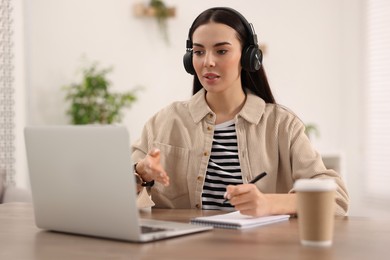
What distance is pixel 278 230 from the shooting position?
144cm

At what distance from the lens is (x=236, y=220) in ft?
4.97

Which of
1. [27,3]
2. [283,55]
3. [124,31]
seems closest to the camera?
[27,3]

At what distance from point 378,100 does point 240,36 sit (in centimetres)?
329

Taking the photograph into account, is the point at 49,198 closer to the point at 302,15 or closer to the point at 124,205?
the point at 124,205

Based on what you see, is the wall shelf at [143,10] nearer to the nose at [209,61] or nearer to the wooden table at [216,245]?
the nose at [209,61]

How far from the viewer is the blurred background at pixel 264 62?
4.46 metres

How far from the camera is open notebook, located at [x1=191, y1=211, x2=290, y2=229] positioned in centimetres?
148

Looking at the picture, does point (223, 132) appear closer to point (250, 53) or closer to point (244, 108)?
point (244, 108)

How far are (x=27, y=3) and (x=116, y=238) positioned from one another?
347cm

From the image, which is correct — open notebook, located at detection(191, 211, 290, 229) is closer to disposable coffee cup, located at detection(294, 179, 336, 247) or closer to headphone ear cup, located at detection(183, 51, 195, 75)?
disposable coffee cup, located at detection(294, 179, 336, 247)

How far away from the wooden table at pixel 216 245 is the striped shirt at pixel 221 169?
577 mm

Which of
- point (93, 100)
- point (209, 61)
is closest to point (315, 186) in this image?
point (209, 61)

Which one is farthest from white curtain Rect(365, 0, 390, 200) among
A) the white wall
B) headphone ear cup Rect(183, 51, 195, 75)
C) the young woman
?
headphone ear cup Rect(183, 51, 195, 75)

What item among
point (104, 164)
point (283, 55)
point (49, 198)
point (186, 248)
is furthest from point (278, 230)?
point (283, 55)
